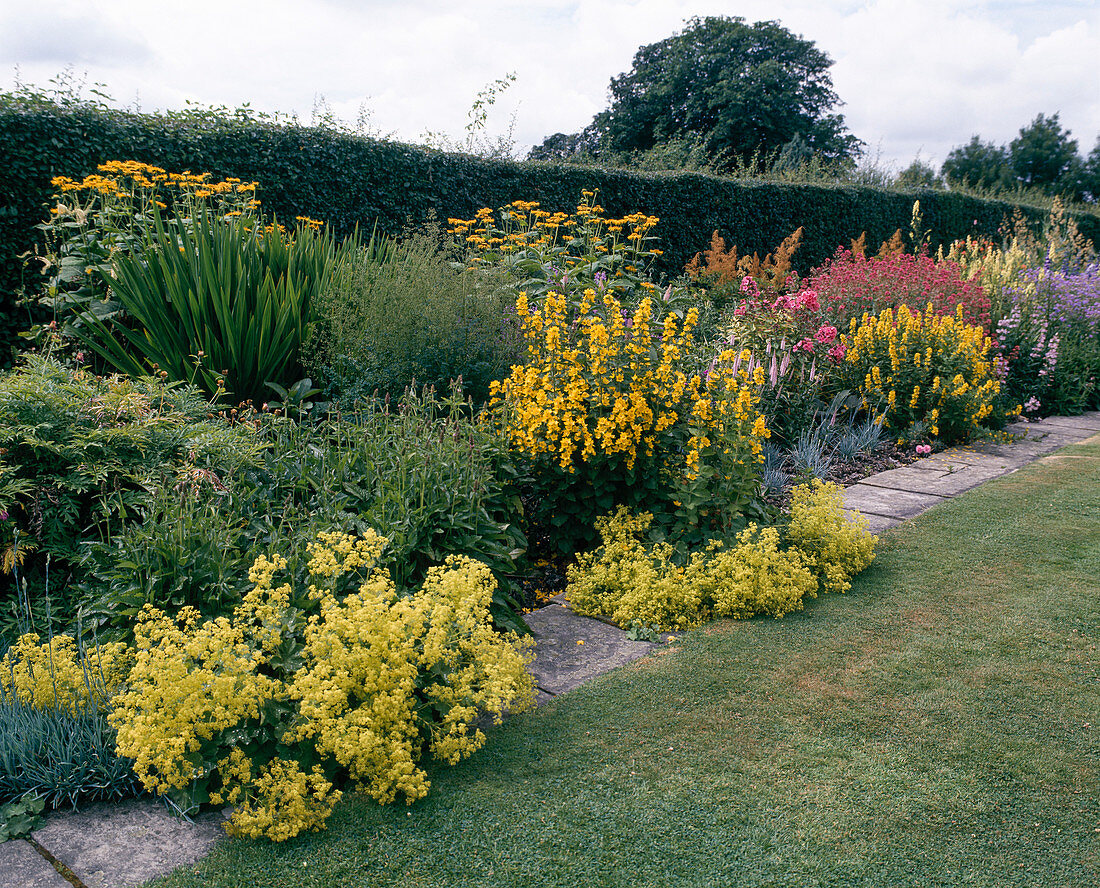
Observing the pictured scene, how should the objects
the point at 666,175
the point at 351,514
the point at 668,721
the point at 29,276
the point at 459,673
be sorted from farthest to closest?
the point at 666,175 → the point at 29,276 → the point at 351,514 → the point at 668,721 → the point at 459,673

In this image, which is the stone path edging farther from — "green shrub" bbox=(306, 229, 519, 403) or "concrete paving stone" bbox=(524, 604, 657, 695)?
"green shrub" bbox=(306, 229, 519, 403)

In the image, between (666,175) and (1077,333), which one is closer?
(1077,333)

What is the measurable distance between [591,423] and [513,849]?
84.3 inches

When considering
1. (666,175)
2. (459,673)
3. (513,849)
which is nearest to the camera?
(513,849)

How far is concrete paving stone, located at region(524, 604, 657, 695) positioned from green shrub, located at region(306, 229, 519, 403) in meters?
1.65

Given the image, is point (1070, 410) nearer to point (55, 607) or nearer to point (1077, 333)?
point (1077, 333)

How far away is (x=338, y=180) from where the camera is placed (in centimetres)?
801

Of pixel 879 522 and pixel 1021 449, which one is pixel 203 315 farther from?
pixel 1021 449

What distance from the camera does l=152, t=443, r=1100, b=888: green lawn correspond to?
205cm

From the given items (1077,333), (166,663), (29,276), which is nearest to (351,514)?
(166,663)

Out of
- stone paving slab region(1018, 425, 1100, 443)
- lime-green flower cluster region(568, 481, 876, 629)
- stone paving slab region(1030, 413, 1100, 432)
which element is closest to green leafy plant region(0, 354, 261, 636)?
lime-green flower cluster region(568, 481, 876, 629)

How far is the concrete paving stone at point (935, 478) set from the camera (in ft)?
18.7

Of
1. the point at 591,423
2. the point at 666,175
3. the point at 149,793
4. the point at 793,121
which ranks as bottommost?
the point at 149,793

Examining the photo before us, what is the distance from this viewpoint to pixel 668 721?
2719mm
